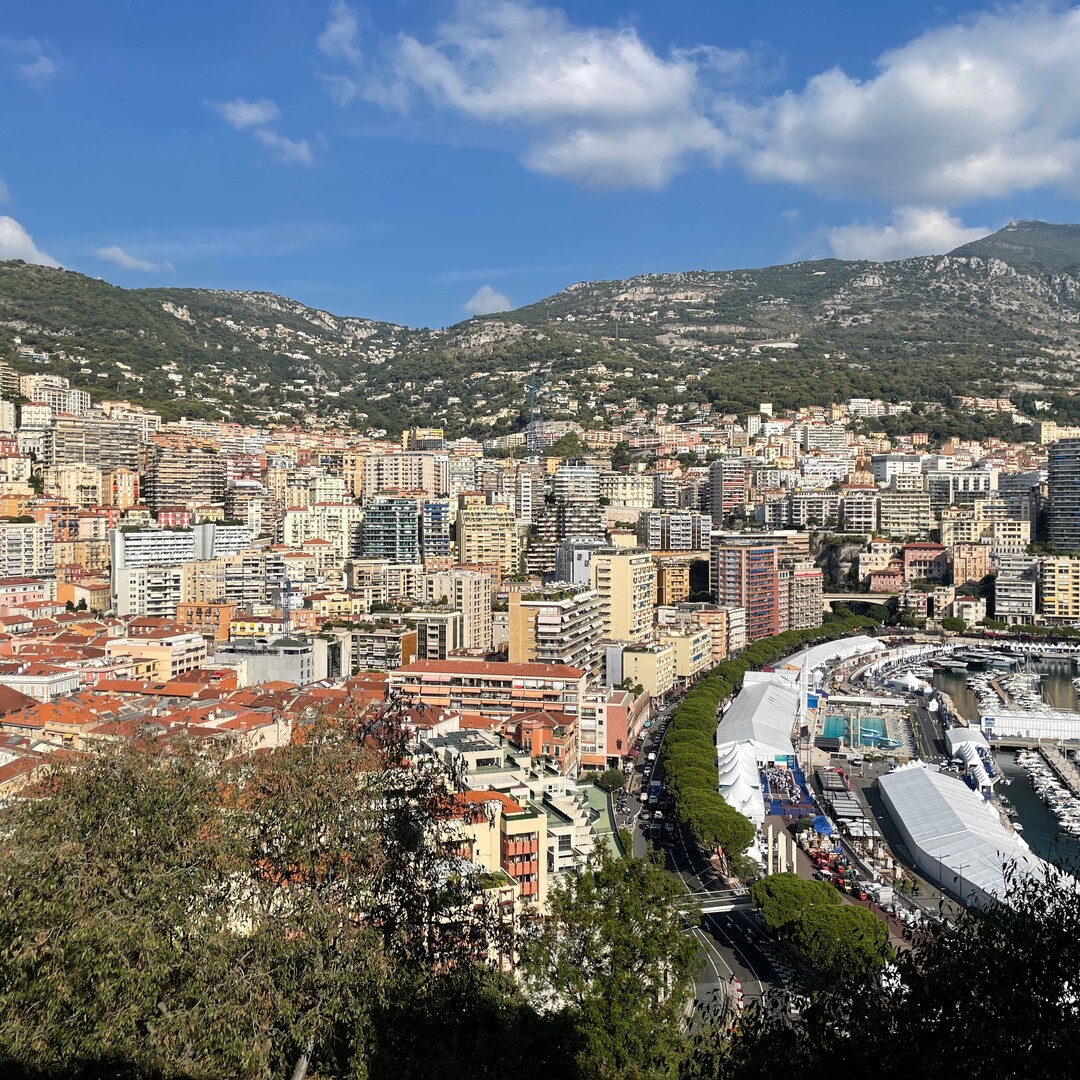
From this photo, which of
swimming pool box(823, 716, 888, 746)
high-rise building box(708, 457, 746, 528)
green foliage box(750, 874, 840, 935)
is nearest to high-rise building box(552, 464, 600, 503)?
high-rise building box(708, 457, 746, 528)

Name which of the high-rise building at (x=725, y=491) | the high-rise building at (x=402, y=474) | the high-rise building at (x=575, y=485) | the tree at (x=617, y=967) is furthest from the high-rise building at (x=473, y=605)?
the high-rise building at (x=725, y=491)

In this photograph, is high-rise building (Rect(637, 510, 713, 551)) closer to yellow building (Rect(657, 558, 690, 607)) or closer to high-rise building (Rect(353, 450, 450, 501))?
yellow building (Rect(657, 558, 690, 607))

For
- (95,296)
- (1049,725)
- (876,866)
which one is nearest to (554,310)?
(95,296)

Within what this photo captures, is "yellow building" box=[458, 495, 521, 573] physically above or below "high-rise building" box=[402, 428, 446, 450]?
below

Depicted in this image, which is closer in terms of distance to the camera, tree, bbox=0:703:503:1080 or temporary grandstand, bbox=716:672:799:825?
tree, bbox=0:703:503:1080

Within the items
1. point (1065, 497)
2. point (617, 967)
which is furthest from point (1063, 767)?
point (1065, 497)

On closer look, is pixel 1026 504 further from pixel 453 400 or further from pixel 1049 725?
pixel 453 400

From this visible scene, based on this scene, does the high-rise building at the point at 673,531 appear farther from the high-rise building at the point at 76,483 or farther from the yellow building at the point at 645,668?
the high-rise building at the point at 76,483
